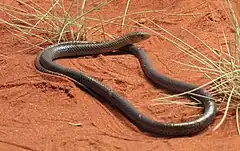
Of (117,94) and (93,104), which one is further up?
(117,94)

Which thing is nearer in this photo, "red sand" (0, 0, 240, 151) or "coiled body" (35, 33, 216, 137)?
"red sand" (0, 0, 240, 151)

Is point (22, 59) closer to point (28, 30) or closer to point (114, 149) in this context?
point (28, 30)

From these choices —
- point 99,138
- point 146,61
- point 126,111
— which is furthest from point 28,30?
point 99,138

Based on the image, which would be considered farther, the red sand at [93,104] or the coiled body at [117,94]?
the coiled body at [117,94]
